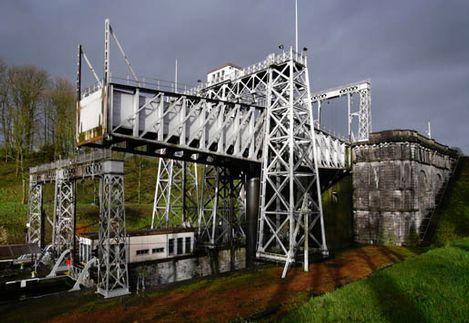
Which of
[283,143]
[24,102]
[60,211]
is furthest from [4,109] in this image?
[283,143]

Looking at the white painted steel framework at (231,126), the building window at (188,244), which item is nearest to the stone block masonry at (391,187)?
the white painted steel framework at (231,126)

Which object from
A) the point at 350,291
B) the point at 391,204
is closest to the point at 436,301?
the point at 350,291

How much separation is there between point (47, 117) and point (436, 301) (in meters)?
59.5

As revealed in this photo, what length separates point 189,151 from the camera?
762 inches

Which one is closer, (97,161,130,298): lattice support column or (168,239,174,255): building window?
(97,161,130,298): lattice support column

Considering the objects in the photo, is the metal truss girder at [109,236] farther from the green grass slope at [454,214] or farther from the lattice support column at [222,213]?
the green grass slope at [454,214]

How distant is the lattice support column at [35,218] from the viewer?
101 feet

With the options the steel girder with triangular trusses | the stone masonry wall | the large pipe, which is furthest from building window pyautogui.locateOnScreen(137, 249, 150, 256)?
the steel girder with triangular trusses

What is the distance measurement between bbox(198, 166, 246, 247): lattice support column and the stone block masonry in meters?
11.6

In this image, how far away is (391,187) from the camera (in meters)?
29.5

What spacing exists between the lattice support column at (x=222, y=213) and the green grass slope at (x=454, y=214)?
17.3 m

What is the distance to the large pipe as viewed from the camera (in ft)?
76.9

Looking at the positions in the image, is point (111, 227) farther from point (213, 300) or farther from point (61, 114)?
point (61, 114)

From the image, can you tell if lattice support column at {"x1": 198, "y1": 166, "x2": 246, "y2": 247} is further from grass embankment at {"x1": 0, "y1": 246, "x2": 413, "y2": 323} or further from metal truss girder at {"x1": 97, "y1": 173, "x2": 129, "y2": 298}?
metal truss girder at {"x1": 97, "y1": 173, "x2": 129, "y2": 298}
